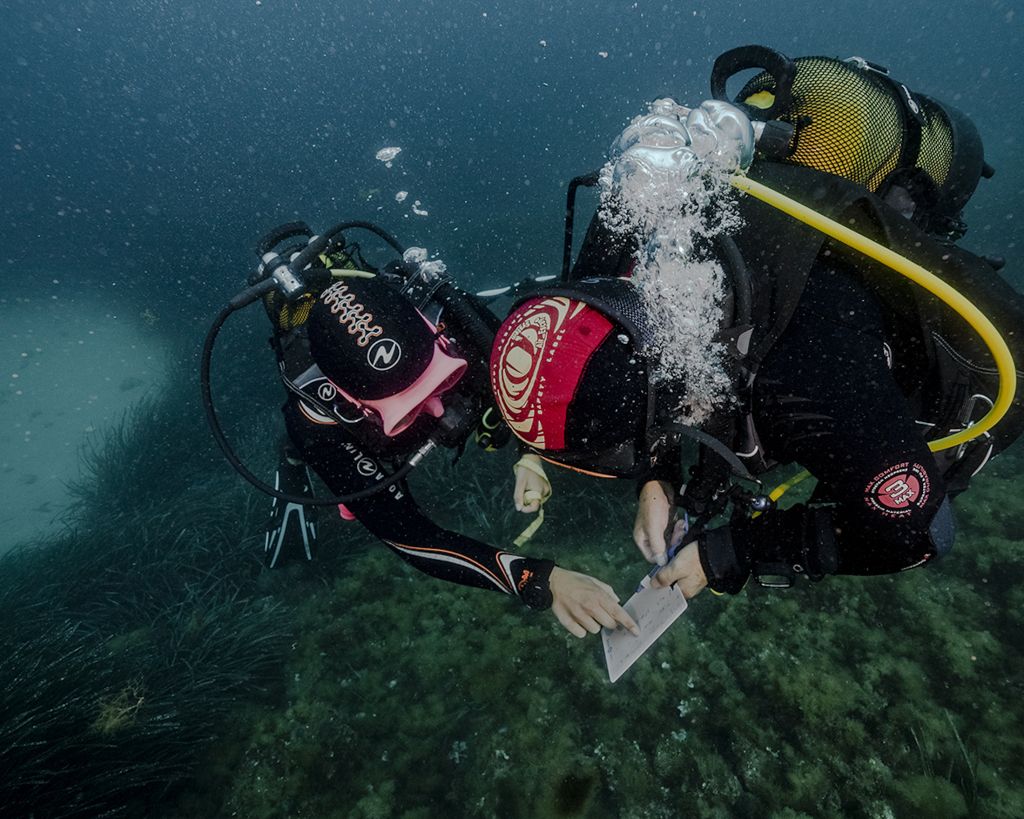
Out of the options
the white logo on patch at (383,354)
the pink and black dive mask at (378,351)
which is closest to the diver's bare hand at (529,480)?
the pink and black dive mask at (378,351)

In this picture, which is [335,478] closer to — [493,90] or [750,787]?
[750,787]

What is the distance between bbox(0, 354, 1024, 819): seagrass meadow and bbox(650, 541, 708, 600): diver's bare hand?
4.33ft

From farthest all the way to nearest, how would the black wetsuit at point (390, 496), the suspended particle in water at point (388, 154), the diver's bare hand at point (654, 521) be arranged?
the suspended particle in water at point (388, 154)
the black wetsuit at point (390, 496)
the diver's bare hand at point (654, 521)

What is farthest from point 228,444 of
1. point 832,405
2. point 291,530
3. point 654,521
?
point 291,530

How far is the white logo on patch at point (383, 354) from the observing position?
1.86 m

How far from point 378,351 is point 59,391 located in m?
19.2

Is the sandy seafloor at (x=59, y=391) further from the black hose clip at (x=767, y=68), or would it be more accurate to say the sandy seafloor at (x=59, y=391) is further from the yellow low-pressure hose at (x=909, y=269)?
the yellow low-pressure hose at (x=909, y=269)

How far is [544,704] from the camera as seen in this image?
2736 millimetres

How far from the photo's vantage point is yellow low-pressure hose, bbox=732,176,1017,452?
128cm

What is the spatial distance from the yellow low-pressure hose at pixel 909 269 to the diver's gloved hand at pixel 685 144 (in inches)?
4.2

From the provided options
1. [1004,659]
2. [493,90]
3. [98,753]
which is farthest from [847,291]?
[493,90]

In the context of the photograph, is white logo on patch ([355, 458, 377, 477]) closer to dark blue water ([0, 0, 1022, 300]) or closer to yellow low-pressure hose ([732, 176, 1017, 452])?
yellow low-pressure hose ([732, 176, 1017, 452])

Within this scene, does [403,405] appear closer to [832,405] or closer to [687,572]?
[687,572]

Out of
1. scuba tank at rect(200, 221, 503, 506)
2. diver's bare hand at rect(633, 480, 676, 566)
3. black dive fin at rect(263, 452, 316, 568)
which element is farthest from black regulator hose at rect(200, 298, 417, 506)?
black dive fin at rect(263, 452, 316, 568)
